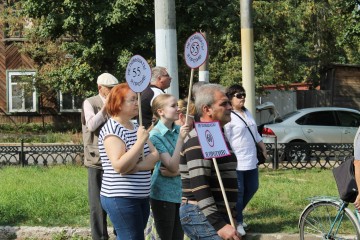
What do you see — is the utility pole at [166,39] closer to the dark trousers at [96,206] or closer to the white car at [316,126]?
the dark trousers at [96,206]

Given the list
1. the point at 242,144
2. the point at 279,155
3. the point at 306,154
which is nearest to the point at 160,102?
the point at 242,144

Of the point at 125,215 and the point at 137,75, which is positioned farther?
the point at 137,75

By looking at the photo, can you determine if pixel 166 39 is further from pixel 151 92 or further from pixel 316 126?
pixel 316 126

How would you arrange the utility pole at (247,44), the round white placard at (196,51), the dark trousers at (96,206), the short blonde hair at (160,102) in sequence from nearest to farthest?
the short blonde hair at (160,102) → the round white placard at (196,51) → the dark trousers at (96,206) → the utility pole at (247,44)

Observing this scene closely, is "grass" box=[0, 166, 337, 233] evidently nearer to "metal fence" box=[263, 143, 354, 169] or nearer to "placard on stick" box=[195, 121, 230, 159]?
"metal fence" box=[263, 143, 354, 169]

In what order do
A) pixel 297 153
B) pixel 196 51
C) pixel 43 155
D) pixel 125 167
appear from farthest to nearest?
pixel 43 155, pixel 297 153, pixel 196 51, pixel 125 167

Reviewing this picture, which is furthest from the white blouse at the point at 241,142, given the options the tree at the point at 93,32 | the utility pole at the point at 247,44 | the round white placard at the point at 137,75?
the tree at the point at 93,32

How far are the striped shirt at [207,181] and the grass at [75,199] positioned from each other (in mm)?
3880

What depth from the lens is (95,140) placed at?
7926 mm

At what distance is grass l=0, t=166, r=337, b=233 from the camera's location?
31.1ft

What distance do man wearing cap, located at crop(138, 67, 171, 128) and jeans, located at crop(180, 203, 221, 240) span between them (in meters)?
2.20

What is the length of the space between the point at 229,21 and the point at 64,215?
13730 millimetres

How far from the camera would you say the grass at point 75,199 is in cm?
948

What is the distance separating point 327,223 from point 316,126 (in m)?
12.5
